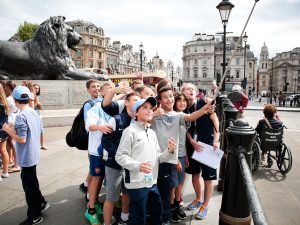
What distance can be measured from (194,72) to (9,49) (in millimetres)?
91719

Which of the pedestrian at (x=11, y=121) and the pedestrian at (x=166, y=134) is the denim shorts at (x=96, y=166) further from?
the pedestrian at (x=11, y=121)

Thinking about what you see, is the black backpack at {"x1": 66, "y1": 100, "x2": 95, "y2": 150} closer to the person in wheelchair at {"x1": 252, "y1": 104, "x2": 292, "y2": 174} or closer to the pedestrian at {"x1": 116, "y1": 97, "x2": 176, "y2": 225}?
the pedestrian at {"x1": 116, "y1": 97, "x2": 176, "y2": 225}

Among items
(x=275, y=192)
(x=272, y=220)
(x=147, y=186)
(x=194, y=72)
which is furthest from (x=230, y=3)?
(x=194, y=72)

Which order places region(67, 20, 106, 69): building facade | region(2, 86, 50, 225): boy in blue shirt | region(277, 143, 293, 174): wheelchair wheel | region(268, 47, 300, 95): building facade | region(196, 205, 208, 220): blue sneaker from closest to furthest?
1. region(2, 86, 50, 225): boy in blue shirt
2. region(196, 205, 208, 220): blue sneaker
3. region(277, 143, 293, 174): wheelchair wheel
4. region(67, 20, 106, 69): building facade
5. region(268, 47, 300, 95): building facade

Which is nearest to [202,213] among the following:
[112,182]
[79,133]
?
[112,182]

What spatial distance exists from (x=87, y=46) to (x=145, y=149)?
3073 inches

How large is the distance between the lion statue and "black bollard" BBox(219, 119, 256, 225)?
32.4ft

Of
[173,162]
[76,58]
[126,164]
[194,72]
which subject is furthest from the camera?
[194,72]

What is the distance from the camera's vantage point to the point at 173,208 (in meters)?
3.35

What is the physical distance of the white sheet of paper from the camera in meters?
3.20

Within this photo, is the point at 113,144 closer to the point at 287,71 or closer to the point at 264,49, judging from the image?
the point at 287,71

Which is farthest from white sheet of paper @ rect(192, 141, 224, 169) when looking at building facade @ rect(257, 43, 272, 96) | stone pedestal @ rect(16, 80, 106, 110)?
building facade @ rect(257, 43, 272, 96)

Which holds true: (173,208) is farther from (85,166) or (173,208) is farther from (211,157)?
(85,166)

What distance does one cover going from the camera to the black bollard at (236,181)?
191cm
